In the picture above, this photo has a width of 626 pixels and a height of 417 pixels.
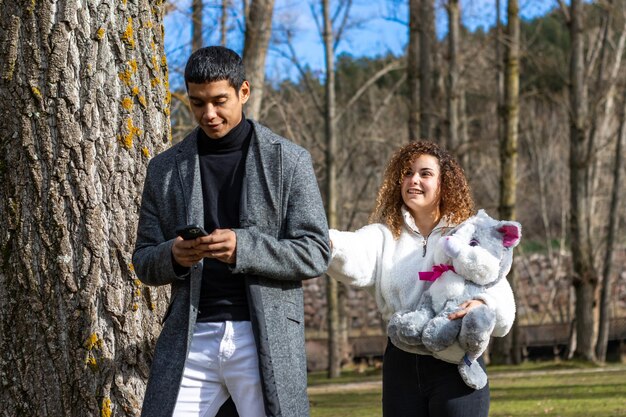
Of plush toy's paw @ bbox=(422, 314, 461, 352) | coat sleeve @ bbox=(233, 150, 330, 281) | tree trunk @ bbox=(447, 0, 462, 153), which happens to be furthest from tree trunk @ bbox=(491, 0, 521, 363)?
coat sleeve @ bbox=(233, 150, 330, 281)

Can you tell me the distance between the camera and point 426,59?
22.5 m

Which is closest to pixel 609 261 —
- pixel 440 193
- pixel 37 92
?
pixel 440 193

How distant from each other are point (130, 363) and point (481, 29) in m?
31.6

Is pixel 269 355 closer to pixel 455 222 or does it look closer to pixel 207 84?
pixel 207 84

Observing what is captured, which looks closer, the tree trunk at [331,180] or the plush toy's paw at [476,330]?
the plush toy's paw at [476,330]

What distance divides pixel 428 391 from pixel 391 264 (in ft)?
1.91

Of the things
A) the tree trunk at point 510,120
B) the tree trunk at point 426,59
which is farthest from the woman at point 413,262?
the tree trunk at point 426,59

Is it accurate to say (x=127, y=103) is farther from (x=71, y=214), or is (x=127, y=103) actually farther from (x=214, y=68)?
(x=214, y=68)

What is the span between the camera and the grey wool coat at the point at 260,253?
3.65 m

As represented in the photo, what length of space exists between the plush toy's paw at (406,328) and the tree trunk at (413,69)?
17333 mm

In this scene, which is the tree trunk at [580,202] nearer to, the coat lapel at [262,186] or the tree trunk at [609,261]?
the tree trunk at [609,261]

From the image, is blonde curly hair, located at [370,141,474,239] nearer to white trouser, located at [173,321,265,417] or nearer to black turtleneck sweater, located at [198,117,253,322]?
black turtleneck sweater, located at [198,117,253,322]

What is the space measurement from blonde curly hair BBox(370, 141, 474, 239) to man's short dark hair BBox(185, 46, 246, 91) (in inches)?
44.0

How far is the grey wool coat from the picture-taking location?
12.0ft
